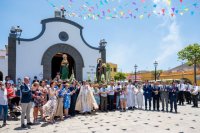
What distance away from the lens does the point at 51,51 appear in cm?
2264

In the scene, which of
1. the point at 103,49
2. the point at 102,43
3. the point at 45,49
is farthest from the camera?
the point at 102,43

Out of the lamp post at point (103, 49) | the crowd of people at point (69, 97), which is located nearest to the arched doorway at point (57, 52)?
the lamp post at point (103, 49)

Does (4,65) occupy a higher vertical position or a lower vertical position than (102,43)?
lower

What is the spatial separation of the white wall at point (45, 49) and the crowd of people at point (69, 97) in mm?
7404

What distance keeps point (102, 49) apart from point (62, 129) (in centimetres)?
1722

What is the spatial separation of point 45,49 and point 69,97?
36.8ft

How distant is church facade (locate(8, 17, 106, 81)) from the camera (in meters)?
21.2

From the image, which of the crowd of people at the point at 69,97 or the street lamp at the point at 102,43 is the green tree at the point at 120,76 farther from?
the crowd of people at the point at 69,97

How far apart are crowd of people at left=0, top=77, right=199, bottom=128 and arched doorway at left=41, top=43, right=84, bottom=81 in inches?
319

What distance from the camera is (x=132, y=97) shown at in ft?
51.1

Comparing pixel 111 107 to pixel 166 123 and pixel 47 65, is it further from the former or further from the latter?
pixel 47 65

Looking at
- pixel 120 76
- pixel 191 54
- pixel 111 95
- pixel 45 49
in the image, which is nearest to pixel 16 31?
pixel 45 49

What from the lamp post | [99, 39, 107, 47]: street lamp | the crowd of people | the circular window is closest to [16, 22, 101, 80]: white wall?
the circular window

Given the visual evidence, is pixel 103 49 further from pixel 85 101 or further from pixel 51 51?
pixel 85 101
